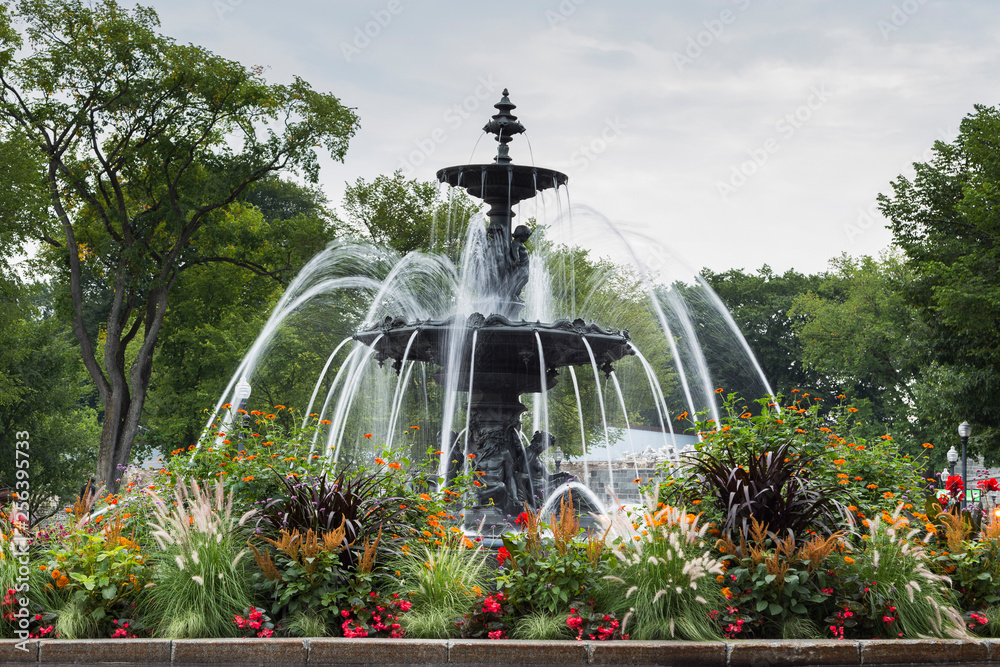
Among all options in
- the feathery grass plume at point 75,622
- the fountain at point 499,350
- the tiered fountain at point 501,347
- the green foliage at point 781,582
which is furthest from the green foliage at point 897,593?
the feathery grass plume at point 75,622

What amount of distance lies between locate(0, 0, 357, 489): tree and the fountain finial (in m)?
13.7

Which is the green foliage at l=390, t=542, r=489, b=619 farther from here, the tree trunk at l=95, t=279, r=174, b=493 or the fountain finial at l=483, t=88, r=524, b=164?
the tree trunk at l=95, t=279, r=174, b=493

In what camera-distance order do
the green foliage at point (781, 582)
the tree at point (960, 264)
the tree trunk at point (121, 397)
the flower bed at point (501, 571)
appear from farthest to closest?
the tree trunk at point (121, 397), the tree at point (960, 264), the green foliage at point (781, 582), the flower bed at point (501, 571)

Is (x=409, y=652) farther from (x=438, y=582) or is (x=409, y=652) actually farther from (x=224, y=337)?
(x=224, y=337)

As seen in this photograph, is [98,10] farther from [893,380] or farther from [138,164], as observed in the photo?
[893,380]

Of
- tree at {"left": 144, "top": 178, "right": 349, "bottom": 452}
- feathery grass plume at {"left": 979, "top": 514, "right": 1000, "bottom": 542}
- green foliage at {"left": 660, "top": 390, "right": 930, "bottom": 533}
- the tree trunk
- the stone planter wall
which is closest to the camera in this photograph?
the stone planter wall

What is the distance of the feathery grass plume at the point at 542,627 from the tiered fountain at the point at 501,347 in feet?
15.0

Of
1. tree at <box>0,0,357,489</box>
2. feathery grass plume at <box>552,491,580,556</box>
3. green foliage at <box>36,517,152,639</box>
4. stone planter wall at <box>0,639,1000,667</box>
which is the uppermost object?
tree at <box>0,0,357,489</box>

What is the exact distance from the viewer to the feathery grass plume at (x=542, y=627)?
661 cm

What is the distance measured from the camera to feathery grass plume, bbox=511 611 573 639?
260 inches

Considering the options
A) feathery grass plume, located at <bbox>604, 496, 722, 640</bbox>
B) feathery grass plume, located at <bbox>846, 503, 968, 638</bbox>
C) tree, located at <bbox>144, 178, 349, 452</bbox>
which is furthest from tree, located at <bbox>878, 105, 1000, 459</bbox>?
feathery grass plume, located at <bbox>604, 496, 722, 640</bbox>

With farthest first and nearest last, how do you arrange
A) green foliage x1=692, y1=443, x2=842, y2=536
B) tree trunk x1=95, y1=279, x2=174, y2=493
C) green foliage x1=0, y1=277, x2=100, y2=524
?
1. green foliage x1=0, y1=277, x2=100, y2=524
2. tree trunk x1=95, y1=279, x2=174, y2=493
3. green foliage x1=692, y1=443, x2=842, y2=536

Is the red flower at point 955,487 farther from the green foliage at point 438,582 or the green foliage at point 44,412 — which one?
the green foliage at point 44,412

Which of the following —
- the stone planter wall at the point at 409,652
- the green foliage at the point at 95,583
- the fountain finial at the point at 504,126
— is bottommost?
the stone planter wall at the point at 409,652
